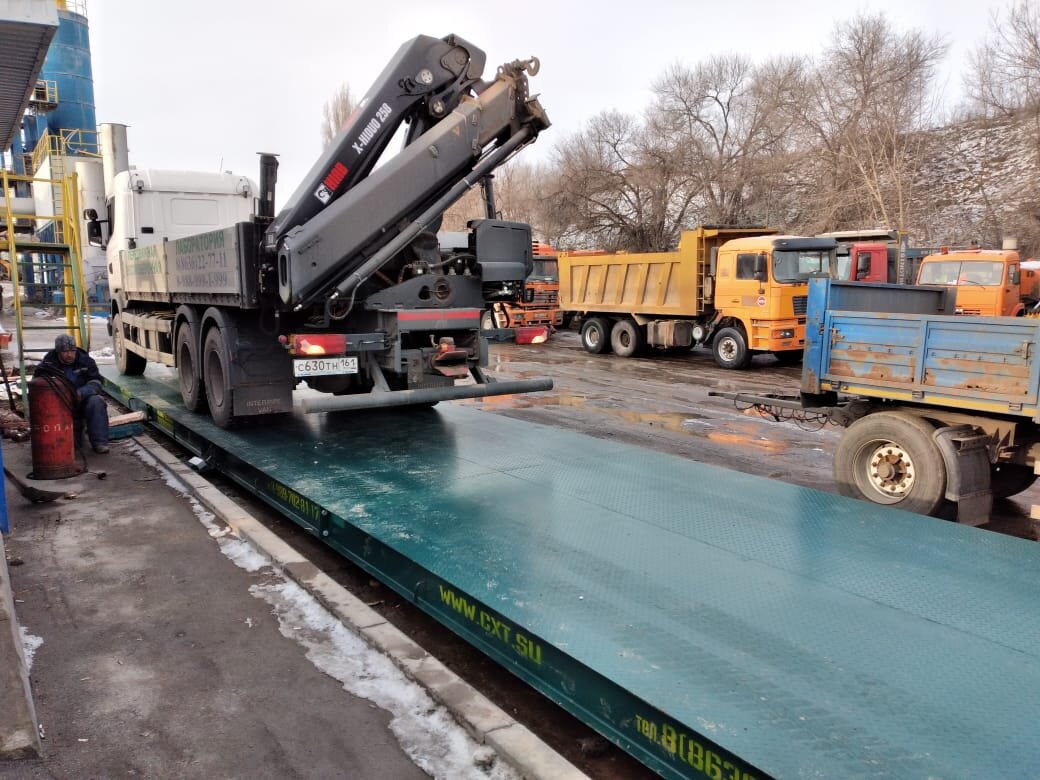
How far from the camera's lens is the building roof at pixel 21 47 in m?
5.17

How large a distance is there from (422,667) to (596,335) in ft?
53.6

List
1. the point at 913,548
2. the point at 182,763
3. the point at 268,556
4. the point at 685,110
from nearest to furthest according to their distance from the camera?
the point at 182,763
the point at 913,548
the point at 268,556
the point at 685,110

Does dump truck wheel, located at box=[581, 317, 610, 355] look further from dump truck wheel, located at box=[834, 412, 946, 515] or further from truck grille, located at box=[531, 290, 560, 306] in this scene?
dump truck wheel, located at box=[834, 412, 946, 515]

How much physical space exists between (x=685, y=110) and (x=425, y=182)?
31015mm

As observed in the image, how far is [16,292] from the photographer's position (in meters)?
8.23

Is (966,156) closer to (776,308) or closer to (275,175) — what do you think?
(776,308)

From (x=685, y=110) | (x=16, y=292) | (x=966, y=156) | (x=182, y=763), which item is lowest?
(x=182, y=763)

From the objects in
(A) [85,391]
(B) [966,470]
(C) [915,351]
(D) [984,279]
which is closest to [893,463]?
(B) [966,470]

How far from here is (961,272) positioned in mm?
17141

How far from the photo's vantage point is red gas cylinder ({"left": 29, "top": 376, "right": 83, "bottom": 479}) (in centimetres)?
693

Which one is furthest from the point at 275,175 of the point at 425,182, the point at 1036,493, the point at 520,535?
the point at 1036,493

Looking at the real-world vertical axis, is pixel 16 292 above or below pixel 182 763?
above

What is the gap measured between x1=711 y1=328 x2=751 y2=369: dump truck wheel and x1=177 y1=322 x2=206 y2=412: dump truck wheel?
1110 centimetres

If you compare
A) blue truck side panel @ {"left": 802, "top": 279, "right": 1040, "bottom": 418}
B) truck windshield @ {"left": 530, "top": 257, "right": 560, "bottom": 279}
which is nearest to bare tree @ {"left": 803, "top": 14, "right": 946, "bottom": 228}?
truck windshield @ {"left": 530, "top": 257, "right": 560, "bottom": 279}
